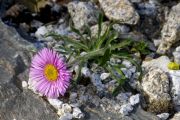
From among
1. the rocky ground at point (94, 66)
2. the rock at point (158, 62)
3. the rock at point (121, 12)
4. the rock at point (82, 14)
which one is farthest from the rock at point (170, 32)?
the rock at point (82, 14)

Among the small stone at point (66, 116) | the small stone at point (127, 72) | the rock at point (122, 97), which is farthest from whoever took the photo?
the small stone at point (127, 72)

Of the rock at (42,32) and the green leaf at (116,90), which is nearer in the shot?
the green leaf at (116,90)

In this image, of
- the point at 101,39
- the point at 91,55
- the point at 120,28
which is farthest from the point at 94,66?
the point at 120,28

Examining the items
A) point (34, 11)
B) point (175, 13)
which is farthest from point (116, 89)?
point (34, 11)

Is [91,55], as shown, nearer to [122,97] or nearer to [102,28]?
[122,97]

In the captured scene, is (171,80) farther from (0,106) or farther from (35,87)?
(0,106)

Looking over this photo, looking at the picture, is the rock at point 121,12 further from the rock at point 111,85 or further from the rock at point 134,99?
the rock at point 134,99

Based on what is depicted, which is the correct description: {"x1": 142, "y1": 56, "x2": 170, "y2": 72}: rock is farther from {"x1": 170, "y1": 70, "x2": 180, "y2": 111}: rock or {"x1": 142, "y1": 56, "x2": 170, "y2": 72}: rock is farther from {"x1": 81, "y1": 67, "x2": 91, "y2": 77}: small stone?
{"x1": 81, "y1": 67, "x2": 91, "y2": 77}: small stone
